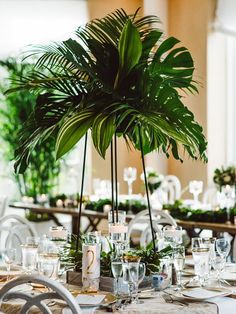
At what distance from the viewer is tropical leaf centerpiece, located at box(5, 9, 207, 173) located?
9.98 feet

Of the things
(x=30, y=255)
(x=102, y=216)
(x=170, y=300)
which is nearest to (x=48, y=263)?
(x=30, y=255)

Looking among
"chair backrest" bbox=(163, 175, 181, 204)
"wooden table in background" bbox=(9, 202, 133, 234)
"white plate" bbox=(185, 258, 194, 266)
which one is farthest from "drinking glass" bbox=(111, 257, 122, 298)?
"chair backrest" bbox=(163, 175, 181, 204)

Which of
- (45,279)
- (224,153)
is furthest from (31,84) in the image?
(224,153)

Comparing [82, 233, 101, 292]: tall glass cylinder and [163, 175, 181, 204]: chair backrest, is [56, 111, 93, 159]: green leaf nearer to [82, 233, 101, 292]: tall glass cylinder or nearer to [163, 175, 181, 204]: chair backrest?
[82, 233, 101, 292]: tall glass cylinder

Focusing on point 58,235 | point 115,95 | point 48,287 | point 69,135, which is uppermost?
point 115,95

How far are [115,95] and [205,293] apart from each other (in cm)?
96

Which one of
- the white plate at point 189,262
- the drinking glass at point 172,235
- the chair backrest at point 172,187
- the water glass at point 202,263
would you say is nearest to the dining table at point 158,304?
the water glass at point 202,263

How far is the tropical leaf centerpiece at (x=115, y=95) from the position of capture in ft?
9.98

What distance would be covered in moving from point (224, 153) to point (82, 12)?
2796mm

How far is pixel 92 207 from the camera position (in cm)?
670

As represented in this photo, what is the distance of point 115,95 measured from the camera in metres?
3.15

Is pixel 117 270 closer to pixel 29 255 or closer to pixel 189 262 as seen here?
pixel 29 255

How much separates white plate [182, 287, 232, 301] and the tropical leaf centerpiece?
2.07 feet

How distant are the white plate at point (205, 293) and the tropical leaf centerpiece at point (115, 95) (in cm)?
63
